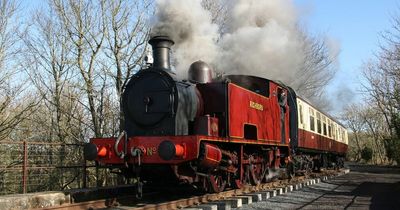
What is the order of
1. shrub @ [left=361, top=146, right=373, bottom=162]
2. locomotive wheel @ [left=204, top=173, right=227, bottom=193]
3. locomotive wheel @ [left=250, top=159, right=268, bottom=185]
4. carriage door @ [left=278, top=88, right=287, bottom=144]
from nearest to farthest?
locomotive wheel @ [left=204, top=173, right=227, bottom=193] < locomotive wheel @ [left=250, top=159, right=268, bottom=185] < carriage door @ [left=278, top=88, right=287, bottom=144] < shrub @ [left=361, top=146, right=373, bottom=162]

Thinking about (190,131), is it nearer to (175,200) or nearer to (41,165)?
(175,200)

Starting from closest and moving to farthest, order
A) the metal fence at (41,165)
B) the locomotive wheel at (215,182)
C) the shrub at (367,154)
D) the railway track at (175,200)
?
the railway track at (175,200), the locomotive wheel at (215,182), the metal fence at (41,165), the shrub at (367,154)

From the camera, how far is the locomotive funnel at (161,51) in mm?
9861

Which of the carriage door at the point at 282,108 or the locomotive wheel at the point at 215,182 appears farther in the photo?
the carriage door at the point at 282,108

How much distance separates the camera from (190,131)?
33.0ft

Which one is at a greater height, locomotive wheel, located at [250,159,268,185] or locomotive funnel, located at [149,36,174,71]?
locomotive funnel, located at [149,36,174,71]

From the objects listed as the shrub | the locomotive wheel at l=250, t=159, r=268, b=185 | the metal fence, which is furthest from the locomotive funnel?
the shrub

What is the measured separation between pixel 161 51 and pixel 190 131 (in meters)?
1.97

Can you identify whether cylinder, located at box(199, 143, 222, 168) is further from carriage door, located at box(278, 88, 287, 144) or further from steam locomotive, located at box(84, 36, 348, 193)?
carriage door, located at box(278, 88, 287, 144)

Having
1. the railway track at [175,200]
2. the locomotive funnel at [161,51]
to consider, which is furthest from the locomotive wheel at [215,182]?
the locomotive funnel at [161,51]

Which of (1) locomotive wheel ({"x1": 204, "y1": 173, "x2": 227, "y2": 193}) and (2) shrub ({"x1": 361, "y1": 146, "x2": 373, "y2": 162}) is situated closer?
(1) locomotive wheel ({"x1": 204, "y1": 173, "x2": 227, "y2": 193})

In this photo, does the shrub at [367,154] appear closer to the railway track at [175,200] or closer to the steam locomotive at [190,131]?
the steam locomotive at [190,131]

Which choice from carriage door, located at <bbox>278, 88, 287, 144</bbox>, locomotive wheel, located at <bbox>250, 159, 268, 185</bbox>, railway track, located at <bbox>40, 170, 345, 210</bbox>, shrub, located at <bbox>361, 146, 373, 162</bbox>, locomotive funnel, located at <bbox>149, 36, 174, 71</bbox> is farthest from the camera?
shrub, located at <bbox>361, 146, 373, 162</bbox>

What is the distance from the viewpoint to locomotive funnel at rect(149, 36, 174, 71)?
986 cm
